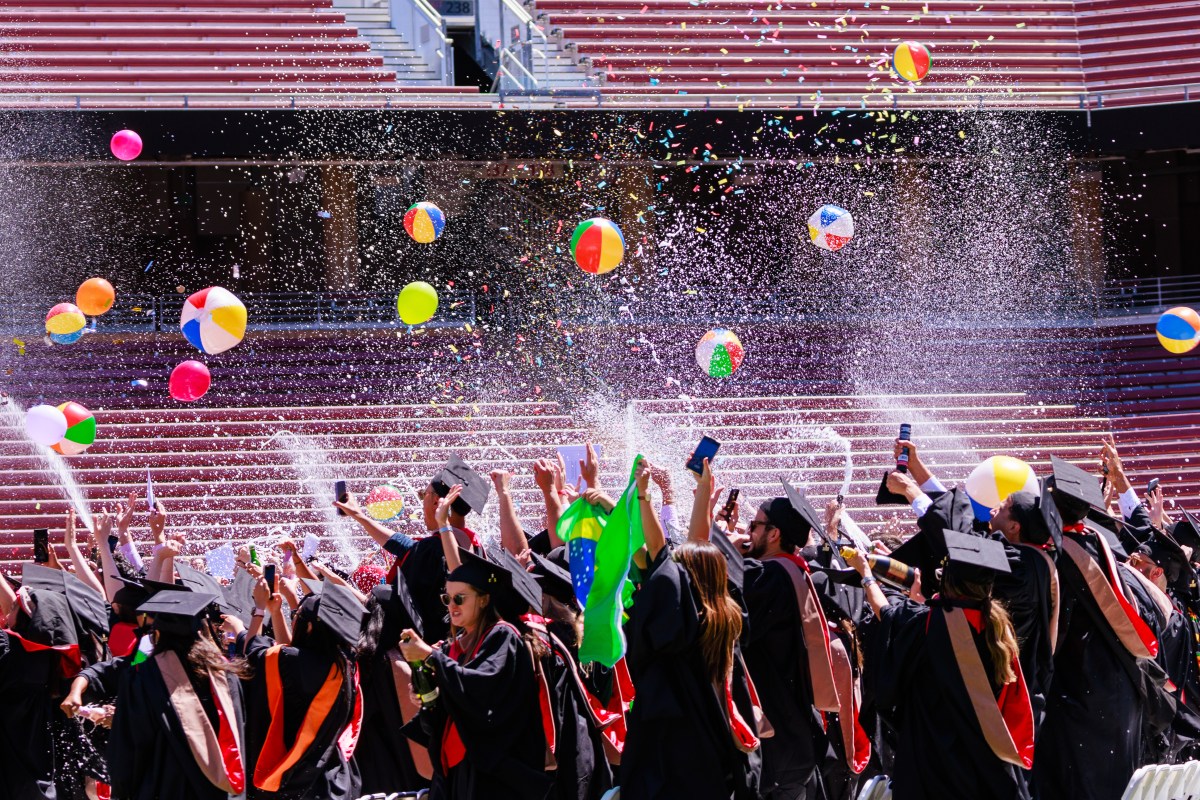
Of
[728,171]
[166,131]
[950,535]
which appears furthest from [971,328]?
[950,535]

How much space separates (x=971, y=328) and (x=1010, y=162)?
314 centimetres

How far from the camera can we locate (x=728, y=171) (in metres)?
22.9

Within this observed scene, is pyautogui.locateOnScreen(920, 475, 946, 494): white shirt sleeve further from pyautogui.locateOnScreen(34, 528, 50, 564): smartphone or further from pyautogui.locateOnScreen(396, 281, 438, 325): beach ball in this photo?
pyautogui.locateOnScreen(396, 281, 438, 325): beach ball

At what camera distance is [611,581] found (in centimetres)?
548

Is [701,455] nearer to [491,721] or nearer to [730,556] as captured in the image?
[730,556]

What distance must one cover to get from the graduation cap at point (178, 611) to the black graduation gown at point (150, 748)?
0.16m

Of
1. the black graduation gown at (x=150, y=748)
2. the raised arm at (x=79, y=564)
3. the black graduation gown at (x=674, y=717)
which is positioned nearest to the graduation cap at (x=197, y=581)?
the black graduation gown at (x=150, y=748)

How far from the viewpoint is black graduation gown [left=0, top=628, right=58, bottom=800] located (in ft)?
23.1

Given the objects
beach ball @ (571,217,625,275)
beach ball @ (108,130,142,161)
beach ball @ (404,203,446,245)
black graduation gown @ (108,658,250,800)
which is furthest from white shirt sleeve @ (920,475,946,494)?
beach ball @ (108,130,142,161)

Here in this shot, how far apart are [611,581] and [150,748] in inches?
70.4

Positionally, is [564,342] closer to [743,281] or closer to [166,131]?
[743,281]

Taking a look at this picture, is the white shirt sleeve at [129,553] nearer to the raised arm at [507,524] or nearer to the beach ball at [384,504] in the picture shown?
the raised arm at [507,524]

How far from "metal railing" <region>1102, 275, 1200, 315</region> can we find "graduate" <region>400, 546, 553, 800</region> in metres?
16.5

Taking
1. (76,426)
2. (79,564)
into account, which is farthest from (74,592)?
(76,426)
